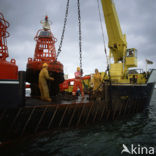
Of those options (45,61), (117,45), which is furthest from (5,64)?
(117,45)

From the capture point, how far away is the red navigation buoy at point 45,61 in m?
8.62

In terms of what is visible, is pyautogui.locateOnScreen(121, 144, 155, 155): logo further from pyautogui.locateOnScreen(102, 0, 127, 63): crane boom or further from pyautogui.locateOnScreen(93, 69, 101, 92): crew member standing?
pyautogui.locateOnScreen(102, 0, 127, 63): crane boom

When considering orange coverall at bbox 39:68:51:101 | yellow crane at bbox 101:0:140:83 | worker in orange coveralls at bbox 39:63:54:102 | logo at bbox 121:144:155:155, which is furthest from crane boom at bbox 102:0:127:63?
logo at bbox 121:144:155:155

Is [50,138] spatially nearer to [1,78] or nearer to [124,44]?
[1,78]

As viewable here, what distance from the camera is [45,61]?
9.20 metres

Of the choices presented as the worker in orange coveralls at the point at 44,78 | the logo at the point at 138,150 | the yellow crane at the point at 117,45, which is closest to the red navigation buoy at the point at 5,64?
the worker in orange coveralls at the point at 44,78

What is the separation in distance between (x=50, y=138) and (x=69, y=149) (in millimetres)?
1159

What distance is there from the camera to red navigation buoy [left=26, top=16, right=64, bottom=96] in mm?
8625

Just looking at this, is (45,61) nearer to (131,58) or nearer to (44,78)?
(44,78)

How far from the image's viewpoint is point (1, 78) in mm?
5062

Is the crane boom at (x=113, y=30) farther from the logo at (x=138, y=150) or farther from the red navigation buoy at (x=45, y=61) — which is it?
the logo at (x=138, y=150)

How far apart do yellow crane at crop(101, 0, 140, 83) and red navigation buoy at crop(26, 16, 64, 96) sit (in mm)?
5413

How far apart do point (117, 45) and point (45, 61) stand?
7.08m

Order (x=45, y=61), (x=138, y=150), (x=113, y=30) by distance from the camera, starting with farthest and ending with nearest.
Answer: (x=113, y=30) → (x=45, y=61) → (x=138, y=150)
